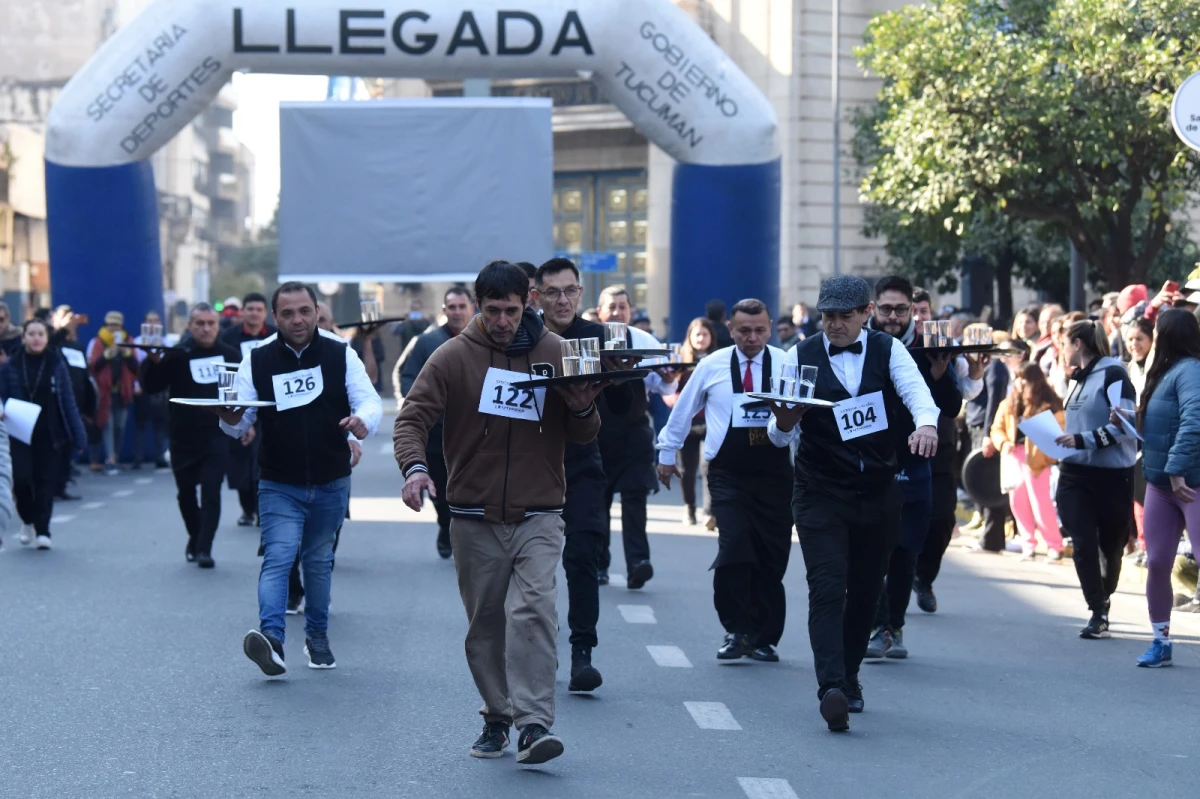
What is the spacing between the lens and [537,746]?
658cm

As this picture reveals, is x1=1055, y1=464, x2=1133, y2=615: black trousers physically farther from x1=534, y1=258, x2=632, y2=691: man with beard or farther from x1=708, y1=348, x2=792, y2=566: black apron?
x1=534, y1=258, x2=632, y2=691: man with beard

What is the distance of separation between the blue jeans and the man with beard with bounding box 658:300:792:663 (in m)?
1.67

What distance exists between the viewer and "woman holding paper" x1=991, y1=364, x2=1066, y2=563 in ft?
45.2

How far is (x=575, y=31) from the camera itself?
59.4 feet

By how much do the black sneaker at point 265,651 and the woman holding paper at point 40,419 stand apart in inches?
246

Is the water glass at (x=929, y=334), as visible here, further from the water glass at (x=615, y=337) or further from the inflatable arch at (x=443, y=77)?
the inflatable arch at (x=443, y=77)

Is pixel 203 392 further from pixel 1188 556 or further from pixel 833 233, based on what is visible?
pixel 833 233

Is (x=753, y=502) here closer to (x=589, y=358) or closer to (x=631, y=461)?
(x=631, y=461)

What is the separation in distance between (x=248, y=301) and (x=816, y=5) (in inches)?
972

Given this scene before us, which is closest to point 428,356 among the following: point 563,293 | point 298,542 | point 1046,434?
point 298,542

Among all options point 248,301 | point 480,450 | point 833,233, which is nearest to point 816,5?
point 833,233

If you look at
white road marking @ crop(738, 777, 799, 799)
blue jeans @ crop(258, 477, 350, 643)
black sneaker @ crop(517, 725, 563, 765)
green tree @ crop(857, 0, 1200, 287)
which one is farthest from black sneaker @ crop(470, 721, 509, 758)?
green tree @ crop(857, 0, 1200, 287)

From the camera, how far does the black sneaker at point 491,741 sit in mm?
6941

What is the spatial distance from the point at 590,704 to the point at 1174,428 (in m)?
3.48
